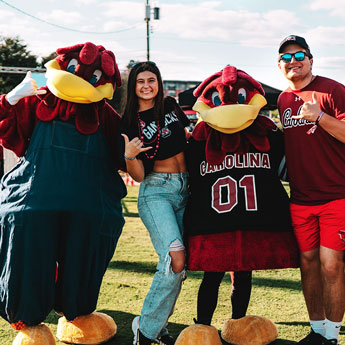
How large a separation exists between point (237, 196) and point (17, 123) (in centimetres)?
147

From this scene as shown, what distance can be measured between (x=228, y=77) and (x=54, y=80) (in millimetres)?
1095

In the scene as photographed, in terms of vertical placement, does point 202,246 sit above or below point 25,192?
below

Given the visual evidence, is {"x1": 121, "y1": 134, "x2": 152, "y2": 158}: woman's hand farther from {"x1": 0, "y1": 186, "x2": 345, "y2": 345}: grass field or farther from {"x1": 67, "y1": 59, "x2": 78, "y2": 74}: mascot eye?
{"x1": 0, "y1": 186, "x2": 345, "y2": 345}: grass field

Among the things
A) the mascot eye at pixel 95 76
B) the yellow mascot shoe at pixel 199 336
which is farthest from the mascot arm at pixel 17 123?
the yellow mascot shoe at pixel 199 336

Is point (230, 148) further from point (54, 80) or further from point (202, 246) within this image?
point (54, 80)

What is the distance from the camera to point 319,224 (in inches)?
113

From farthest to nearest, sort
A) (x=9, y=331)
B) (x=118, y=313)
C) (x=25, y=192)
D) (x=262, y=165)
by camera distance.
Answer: (x=118, y=313), (x=9, y=331), (x=262, y=165), (x=25, y=192)

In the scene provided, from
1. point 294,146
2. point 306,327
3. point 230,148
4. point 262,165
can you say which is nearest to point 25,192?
point 230,148

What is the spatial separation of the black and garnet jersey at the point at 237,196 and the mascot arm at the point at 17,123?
1103 millimetres

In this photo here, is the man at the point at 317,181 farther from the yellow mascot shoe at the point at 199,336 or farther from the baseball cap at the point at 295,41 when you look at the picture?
the yellow mascot shoe at the point at 199,336

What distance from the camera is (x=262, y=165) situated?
9.49 feet

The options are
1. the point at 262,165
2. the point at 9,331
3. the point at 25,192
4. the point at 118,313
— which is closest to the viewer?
the point at 25,192

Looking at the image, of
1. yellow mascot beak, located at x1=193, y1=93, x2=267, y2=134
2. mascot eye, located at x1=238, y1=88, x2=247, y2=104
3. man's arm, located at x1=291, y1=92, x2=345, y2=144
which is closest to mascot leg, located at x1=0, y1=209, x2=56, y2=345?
yellow mascot beak, located at x1=193, y1=93, x2=267, y2=134

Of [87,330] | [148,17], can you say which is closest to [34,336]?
[87,330]
